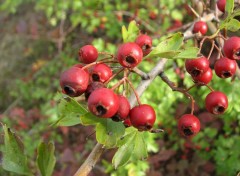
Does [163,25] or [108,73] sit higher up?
[108,73]

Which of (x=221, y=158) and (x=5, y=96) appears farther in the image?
(x=5, y=96)

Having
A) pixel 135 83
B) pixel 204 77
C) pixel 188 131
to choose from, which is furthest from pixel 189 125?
pixel 135 83

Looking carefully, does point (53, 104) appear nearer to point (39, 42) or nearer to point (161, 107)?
point (161, 107)

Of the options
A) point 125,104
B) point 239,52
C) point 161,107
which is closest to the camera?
point 125,104

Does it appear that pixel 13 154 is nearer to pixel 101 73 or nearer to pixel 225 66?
pixel 101 73

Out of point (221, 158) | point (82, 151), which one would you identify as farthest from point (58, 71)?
point (221, 158)

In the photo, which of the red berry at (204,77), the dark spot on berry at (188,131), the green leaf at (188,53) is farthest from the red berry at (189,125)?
the green leaf at (188,53)

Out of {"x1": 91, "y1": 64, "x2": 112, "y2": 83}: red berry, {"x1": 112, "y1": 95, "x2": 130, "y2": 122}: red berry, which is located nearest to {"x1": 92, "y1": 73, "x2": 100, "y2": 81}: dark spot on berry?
{"x1": 91, "y1": 64, "x2": 112, "y2": 83}: red berry
